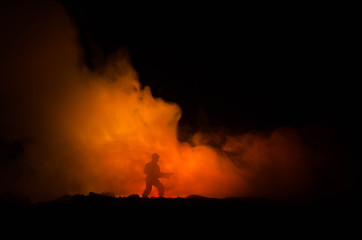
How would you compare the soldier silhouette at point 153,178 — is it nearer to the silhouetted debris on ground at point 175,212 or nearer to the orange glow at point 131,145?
the orange glow at point 131,145

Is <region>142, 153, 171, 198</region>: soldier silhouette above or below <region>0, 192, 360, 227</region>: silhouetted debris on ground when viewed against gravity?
above

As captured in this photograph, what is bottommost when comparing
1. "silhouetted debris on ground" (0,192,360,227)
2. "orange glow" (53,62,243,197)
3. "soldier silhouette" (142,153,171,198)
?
Answer: "silhouetted debris on ground" (0,192,360,227)

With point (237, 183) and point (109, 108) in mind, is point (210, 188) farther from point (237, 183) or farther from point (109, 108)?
point (109, 108)

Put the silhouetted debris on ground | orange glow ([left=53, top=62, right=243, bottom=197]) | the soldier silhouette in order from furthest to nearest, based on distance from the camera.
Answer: orange glow ([left=53, top=62, right=243, bottom=197])
the soldier silhouette
the silhouetted debris on ground

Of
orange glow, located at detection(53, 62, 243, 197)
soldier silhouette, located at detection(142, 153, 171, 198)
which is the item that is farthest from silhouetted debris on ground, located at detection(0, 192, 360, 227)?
orange glow, located at detection(53, 62, 243, 197)

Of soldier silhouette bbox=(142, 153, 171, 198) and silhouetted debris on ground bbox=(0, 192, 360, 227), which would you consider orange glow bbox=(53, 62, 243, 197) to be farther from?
silhouetted debris on ground bbox=(0, 192, 360, 227)

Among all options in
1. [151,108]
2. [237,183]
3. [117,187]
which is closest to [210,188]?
[237,183]

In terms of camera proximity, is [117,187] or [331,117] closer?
[117,187]

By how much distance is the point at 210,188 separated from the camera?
13344 mm

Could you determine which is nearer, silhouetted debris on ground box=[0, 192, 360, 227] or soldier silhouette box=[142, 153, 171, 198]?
silhouetted debris on ground box=[0, 192, 360, 227]

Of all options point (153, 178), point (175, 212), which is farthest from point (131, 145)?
point (175, 212)

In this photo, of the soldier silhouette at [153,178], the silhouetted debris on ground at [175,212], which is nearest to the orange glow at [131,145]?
the soldier silhouette at [153,178]

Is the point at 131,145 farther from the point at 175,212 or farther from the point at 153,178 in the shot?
the point at 175,212

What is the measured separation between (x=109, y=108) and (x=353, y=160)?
518 inches
